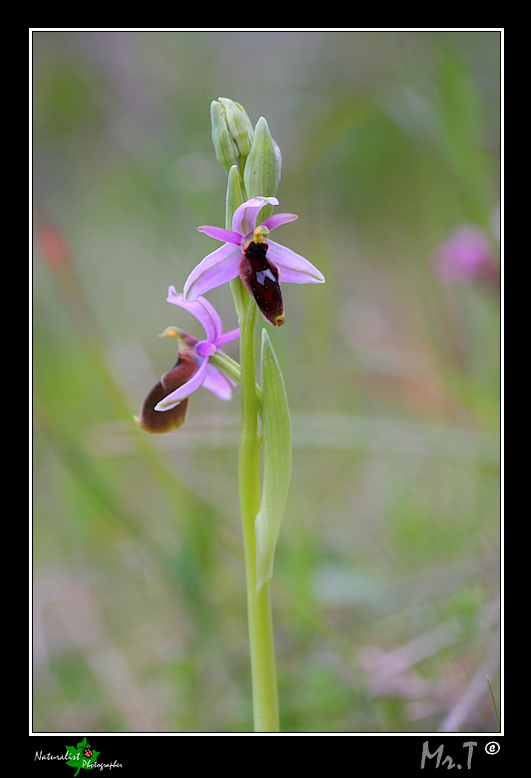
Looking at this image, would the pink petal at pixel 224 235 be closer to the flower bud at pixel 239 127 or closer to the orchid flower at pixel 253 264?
the orchid flower at pixel 253 264

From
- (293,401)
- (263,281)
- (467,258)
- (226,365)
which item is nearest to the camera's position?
(263,281)

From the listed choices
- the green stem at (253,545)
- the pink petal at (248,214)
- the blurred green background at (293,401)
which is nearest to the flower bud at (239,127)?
the pink petal at (248,214)

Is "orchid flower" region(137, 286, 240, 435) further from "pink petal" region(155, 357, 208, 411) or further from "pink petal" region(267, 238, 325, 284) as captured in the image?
"pink petal" region(267, 238, 325, 284)

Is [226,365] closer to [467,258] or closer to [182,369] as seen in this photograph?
[182,369]

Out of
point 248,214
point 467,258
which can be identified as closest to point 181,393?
point 248,214

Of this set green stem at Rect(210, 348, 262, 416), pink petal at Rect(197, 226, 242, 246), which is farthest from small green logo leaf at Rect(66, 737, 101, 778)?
pink petal at Rect(197, 226, 242, 246)
